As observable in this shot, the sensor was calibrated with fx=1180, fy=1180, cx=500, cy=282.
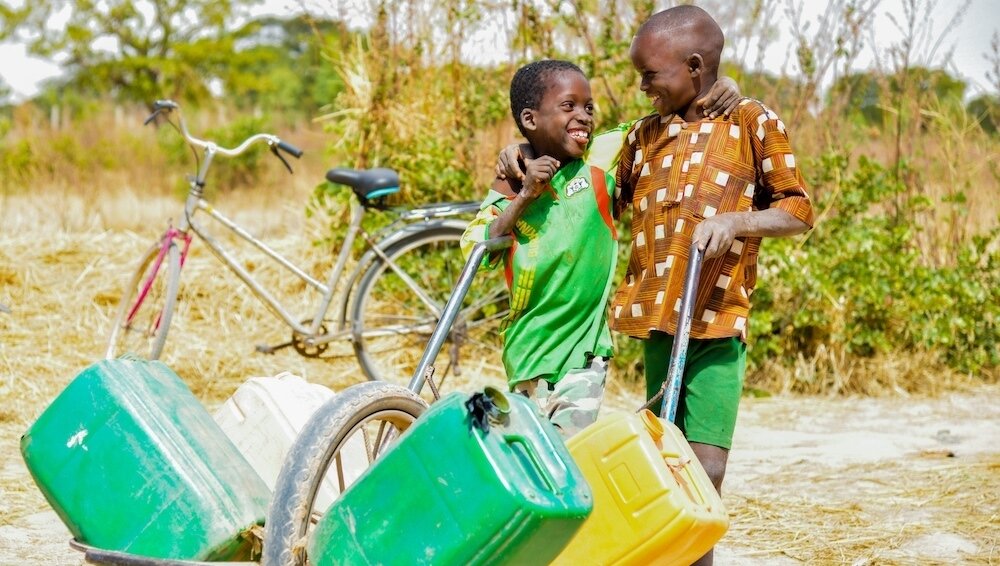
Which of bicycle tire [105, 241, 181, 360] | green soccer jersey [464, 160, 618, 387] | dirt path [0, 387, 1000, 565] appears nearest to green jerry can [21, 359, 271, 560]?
green soccer jersey [464, 160, 618, 387]

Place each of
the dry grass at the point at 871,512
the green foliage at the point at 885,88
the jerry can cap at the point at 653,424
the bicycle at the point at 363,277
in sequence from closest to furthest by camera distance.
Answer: the jerry can cap at the point at 653,424 → the dry grass at the point at 871,512 → the bicycle at the point at 363,277 → the green foliage at the point at 885,88

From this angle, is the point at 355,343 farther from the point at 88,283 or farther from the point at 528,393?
the point at 528,393

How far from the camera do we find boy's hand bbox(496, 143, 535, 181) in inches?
115

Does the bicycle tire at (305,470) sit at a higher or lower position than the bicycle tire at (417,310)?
higher

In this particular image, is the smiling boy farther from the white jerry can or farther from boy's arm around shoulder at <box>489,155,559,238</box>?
the white jerry can

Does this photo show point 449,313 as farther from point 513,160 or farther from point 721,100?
point 721,100

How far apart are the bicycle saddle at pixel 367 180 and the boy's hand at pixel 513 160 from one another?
2.71 m

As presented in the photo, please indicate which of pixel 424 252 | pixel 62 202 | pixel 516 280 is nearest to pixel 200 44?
pixel 62 202

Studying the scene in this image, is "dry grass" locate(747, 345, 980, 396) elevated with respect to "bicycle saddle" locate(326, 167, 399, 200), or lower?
lower

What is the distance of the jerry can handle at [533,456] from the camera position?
205 cm

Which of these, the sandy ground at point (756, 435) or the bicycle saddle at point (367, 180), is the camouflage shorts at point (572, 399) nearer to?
the sandy ground at point (756, 435)

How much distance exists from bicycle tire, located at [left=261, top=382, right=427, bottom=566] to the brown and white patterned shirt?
2.54 feet

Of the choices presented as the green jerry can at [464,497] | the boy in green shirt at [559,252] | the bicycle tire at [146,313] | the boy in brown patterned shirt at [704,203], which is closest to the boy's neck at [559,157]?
the boy in green shirt at [559,252]

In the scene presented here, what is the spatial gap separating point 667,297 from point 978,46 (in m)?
4.96
